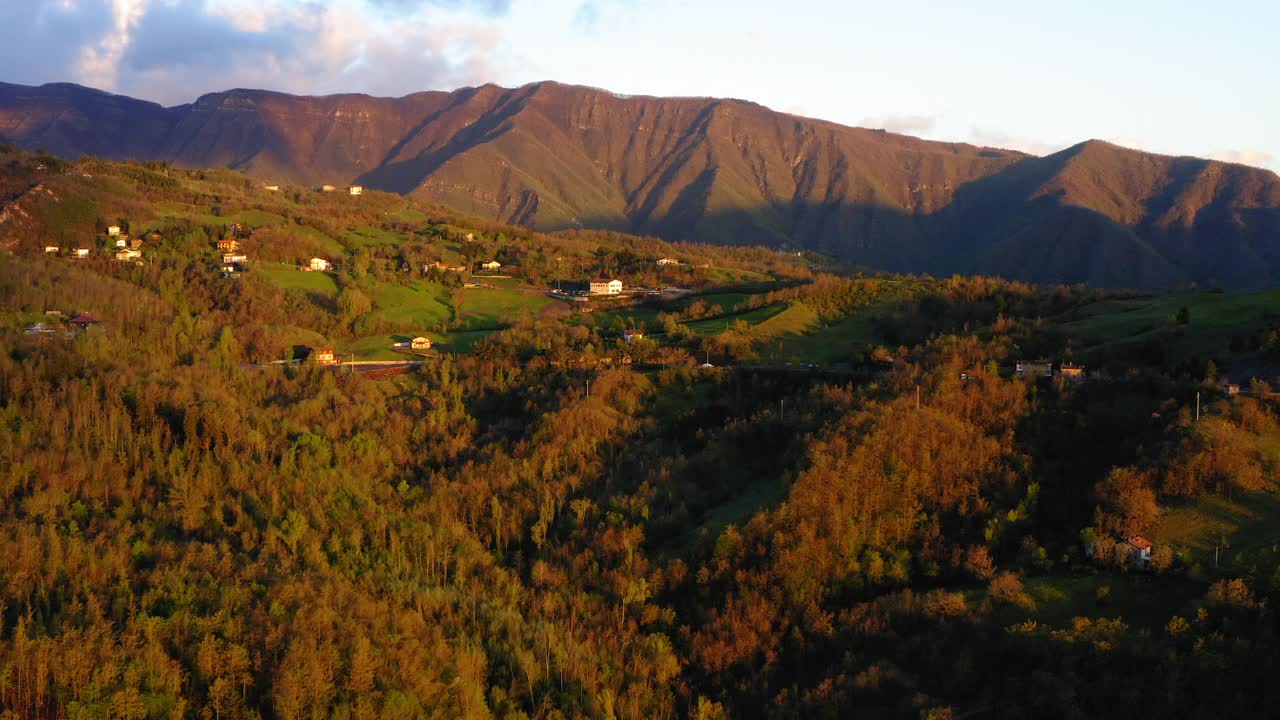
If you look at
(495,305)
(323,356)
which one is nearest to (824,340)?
(495,305)

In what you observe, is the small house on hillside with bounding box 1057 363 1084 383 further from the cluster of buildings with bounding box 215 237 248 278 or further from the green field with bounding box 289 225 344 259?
the green field with bounding box 289 225 344 259

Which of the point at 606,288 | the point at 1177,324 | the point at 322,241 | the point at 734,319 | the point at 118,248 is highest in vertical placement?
the point at 322,241

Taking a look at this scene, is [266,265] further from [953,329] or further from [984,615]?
[984,615]

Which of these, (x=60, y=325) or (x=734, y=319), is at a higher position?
(x=734, y=319)

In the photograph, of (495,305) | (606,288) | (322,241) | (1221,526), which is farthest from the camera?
(322,241)

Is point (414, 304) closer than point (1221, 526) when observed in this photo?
No

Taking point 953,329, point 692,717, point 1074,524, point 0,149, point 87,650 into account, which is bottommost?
point 692,717

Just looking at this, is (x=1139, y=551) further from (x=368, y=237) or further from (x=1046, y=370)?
A: (x=368, y=237)

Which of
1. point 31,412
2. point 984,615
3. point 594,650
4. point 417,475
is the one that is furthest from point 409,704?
point 31,412
